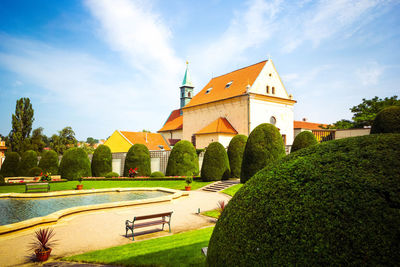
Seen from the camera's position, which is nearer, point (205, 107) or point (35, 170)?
point (35, 170)

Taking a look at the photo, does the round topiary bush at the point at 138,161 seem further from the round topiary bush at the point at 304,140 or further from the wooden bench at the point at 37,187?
the round topiary bush at the point at 304,140

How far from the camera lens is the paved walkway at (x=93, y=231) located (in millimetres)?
6994

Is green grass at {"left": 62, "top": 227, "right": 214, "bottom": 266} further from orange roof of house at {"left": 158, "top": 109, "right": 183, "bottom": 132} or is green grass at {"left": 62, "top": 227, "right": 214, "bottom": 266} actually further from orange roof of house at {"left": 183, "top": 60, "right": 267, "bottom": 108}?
orange roof of house at {"left": 158, "top": 109, "right": 183, "bottom": 132}

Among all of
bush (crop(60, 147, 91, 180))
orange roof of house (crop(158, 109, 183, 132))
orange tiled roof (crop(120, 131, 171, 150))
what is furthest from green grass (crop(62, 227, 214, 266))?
orange roof of house (crop(158, 109, 183, 132))

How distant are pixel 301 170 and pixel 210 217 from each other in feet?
28.7

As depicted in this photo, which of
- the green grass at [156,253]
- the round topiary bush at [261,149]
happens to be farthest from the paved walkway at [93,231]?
the round topiary bush at [261,149]

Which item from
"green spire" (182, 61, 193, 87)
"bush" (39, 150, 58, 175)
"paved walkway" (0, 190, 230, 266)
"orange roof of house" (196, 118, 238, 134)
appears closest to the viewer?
"paved walkway" (0, 190, 230, 266)

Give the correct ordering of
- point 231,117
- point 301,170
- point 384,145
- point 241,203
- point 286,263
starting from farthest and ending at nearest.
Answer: point 231,117 < point 241,203 < point 301,170 < point 384,145 < point 286,263

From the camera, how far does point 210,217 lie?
35.9 feet

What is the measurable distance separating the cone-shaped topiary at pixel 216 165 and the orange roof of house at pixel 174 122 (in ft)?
91.1

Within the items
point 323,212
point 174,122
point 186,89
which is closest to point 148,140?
point 174,122

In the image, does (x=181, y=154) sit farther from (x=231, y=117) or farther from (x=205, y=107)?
(x=205, y=107)

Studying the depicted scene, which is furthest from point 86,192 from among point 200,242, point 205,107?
point 205,107

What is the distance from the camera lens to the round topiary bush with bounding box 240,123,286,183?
17.5 meters
